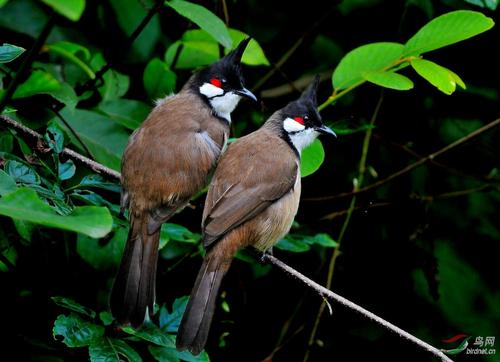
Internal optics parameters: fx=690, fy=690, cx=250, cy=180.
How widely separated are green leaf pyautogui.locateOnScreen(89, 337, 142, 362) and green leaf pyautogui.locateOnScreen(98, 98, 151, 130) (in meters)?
1.09

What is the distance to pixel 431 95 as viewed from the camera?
4039mm

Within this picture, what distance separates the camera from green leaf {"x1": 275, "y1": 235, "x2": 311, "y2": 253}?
2.85m

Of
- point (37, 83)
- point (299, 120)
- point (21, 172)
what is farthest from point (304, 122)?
point (37, 83)

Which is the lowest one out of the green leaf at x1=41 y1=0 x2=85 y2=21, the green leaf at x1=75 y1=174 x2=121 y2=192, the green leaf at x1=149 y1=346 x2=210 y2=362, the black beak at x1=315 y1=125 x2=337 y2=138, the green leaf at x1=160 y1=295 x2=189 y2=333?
the green leaf at x1=149 y1=346 x2=210 y2=362

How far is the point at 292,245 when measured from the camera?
9.52 ft

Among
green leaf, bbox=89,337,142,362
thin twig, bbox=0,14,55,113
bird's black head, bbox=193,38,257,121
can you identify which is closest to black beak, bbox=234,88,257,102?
bird's black head, bbox=193,38,257,121

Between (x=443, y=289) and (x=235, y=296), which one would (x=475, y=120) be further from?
(x=235, y=296)

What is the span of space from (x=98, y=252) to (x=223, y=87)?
97 cm

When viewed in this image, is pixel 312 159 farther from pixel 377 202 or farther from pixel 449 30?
pixel 377 202

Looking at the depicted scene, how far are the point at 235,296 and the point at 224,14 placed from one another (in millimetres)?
1363

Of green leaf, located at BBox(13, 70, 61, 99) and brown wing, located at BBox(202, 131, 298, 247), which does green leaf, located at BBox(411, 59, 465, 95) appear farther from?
green leaf, located at BBox(13, 70, 61, 99)

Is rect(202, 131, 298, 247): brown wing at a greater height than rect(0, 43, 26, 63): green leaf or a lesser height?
lesser

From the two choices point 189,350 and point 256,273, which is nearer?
point 189,350

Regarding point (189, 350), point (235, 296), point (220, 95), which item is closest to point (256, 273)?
point (235, 296)
